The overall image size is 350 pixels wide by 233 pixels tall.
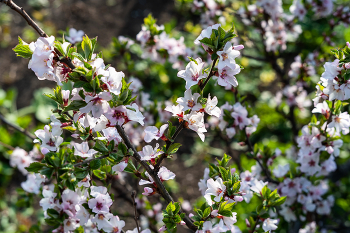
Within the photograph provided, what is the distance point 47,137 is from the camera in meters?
1.40

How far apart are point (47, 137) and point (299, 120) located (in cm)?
333

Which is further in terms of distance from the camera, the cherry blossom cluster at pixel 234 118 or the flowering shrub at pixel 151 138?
the cherry blossom cluster at pixel 234 118

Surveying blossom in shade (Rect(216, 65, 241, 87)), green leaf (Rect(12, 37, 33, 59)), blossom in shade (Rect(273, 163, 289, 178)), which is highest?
green leaf (Rect(12, 37, 33, 59))

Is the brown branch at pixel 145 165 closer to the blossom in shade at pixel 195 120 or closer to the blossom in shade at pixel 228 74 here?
the blossom in shade at pixel 195 120

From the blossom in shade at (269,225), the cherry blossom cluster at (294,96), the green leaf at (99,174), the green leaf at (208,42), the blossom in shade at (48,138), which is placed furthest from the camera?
the cherry blossom cluster at (294,96)

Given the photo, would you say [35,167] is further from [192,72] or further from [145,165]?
[192,72]

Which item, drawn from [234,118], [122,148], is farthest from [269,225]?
[122,148]

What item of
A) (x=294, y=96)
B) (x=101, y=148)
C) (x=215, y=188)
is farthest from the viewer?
(x=294, y=96)

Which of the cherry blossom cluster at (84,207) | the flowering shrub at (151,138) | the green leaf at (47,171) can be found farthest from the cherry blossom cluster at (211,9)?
the green leaf at (47,171)

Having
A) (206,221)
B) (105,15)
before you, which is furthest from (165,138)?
(105,15)

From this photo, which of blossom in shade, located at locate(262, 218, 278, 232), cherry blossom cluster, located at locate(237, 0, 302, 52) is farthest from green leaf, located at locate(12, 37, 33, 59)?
cherry blossom cluster, located at locate(237, 0, 302, 52)

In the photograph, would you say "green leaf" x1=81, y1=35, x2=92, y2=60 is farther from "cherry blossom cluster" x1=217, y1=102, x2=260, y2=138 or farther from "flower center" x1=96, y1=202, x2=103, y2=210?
"cherry blossom cluster" x1=217, y1=102, x2=260, y2=138

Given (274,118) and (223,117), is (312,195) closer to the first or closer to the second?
(223,117)

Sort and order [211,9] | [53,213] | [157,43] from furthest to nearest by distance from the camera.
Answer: [211,9] → [157,43] → [53,213]
